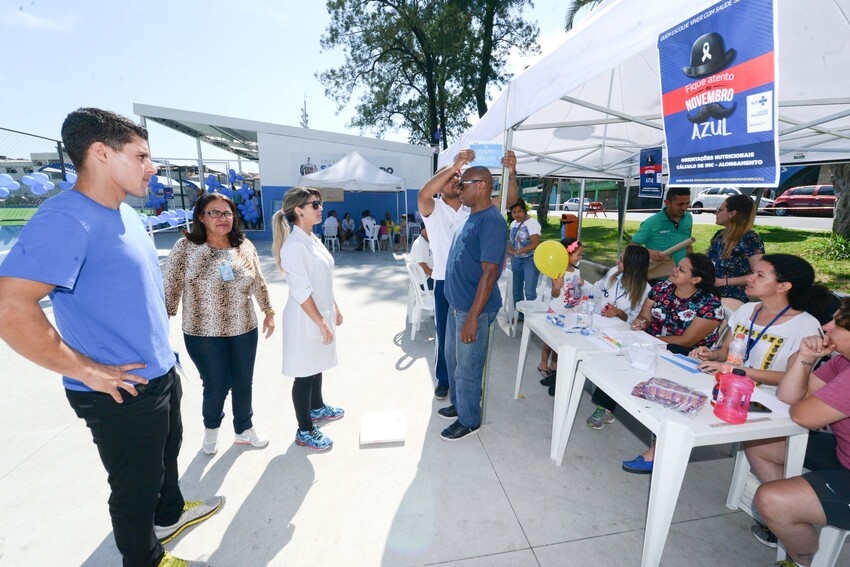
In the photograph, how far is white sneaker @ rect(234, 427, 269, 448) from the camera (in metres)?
2.73

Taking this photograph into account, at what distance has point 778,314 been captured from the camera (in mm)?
2309

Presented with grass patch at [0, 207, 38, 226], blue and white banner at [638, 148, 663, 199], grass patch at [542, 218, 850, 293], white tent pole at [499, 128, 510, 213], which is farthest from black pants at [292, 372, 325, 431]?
grass patch at [0, 207, 38, 226]

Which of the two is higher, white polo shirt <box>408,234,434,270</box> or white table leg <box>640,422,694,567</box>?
white polo shirt <box>408,234,434,270</box>

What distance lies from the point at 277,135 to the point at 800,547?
15092mm

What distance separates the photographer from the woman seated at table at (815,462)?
1.61m

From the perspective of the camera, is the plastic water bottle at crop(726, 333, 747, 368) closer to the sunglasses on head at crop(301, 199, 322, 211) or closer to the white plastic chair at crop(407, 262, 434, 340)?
the sunglasses on head at crop(301, 199, 322, 211)

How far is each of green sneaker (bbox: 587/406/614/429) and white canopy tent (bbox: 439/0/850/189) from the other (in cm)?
238

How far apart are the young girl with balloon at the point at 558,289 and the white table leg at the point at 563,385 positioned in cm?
97

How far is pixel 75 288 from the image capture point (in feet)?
4.42

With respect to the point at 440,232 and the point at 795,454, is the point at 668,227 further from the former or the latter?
the point at 795,454

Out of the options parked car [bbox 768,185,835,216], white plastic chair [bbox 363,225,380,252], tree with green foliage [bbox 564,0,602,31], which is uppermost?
tree with green foliage [bbox 564,0,602,31]

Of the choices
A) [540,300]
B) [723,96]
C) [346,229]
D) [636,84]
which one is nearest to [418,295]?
[540,300]

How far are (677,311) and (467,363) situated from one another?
171 centimetres

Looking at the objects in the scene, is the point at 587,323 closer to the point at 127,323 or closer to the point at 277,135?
the point at 127,323
